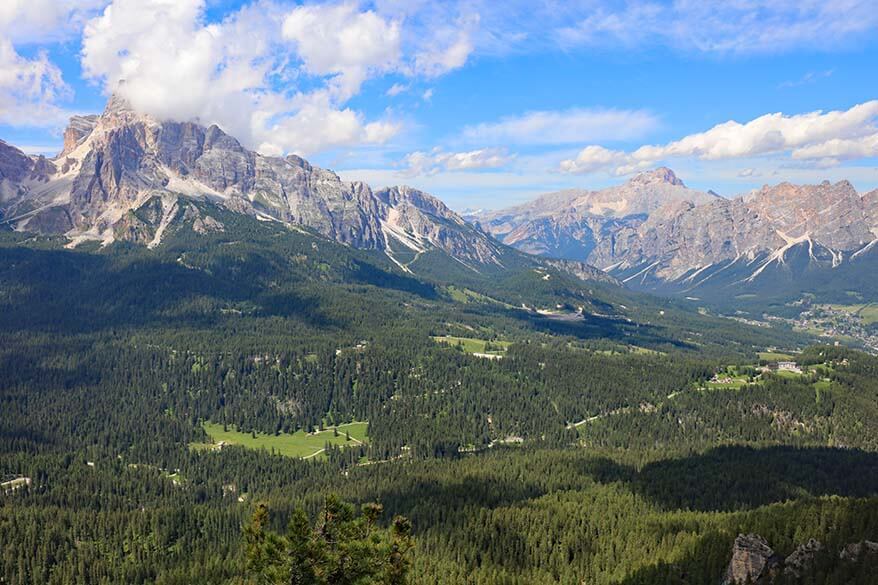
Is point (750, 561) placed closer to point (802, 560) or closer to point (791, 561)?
point (791, 561)

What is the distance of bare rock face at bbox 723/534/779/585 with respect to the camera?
92.3 m

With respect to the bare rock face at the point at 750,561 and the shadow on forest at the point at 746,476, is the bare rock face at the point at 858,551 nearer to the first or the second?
the bare rock face at the point at 750,561

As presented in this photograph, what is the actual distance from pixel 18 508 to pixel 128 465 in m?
47.5

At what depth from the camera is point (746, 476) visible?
165 m

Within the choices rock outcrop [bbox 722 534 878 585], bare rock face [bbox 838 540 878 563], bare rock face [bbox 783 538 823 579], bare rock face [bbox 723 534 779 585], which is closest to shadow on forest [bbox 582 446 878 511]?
bare rock face [bbox 723 534 779 585]

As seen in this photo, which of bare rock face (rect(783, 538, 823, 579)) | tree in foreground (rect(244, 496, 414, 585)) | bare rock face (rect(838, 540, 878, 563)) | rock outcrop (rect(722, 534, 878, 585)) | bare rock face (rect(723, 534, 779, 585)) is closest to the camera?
tree in foreground (rect(244, 496, 414, 585))

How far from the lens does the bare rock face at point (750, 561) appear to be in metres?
92.3

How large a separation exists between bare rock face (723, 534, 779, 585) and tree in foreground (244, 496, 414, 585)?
63176mm

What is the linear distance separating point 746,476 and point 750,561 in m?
78.9

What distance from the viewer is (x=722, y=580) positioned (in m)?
98.7

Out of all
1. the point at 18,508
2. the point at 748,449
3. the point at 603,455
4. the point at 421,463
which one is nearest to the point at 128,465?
the point at 18,508

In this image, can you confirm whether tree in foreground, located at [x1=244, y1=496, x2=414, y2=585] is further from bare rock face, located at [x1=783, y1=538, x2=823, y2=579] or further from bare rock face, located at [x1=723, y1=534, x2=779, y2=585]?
bare rock face, located at [x1=783, y1=538, x2=823, y2=579]

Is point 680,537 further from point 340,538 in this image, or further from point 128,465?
point 128,465

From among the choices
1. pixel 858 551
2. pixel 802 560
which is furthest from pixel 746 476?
pixel 858 551
